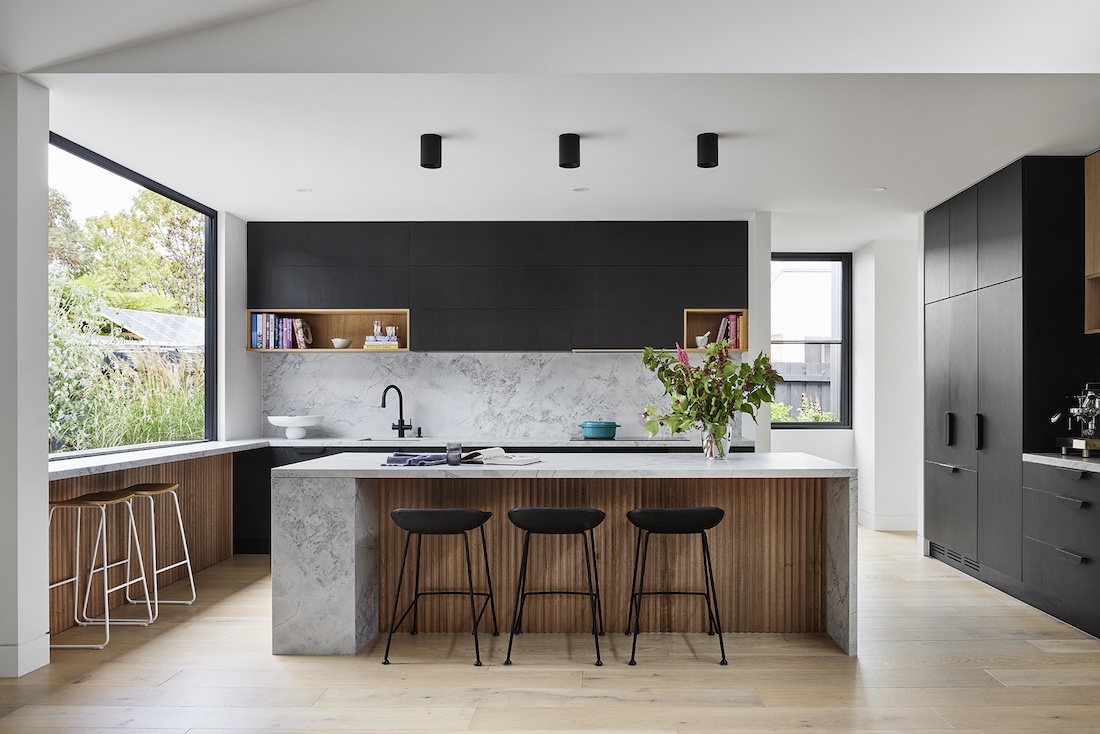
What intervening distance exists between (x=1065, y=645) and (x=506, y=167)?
12.6ft

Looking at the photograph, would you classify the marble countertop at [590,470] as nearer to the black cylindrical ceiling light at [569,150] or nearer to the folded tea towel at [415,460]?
the folded tea towel at [415,460]

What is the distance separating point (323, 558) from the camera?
3867 mm

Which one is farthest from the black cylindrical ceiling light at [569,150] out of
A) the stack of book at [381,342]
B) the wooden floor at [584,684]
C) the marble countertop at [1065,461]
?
the marble countertop at [1065,461]

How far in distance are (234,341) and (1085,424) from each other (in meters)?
5.64

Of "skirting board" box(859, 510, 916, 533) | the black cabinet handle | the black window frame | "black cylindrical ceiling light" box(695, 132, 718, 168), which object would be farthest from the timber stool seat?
"skirting board" box(859, 510, 916, 533)

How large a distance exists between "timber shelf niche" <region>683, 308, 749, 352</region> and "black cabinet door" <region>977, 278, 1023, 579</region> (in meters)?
1.68

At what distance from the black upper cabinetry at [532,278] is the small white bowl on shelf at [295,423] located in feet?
2.88

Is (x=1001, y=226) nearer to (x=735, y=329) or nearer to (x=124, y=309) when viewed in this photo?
(x=735, y=329)

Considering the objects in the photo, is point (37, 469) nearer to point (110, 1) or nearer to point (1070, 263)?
point (110, 1)

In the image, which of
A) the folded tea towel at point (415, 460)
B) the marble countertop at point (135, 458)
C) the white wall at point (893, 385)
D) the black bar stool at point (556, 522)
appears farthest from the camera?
the white wall at point (893, 385)

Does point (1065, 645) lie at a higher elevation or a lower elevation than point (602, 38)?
lower

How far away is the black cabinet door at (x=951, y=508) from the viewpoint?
538 centimetres

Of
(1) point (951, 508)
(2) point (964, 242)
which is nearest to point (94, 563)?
(1) point (951, 508)

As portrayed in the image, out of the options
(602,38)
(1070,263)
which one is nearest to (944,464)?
(1070,263)
